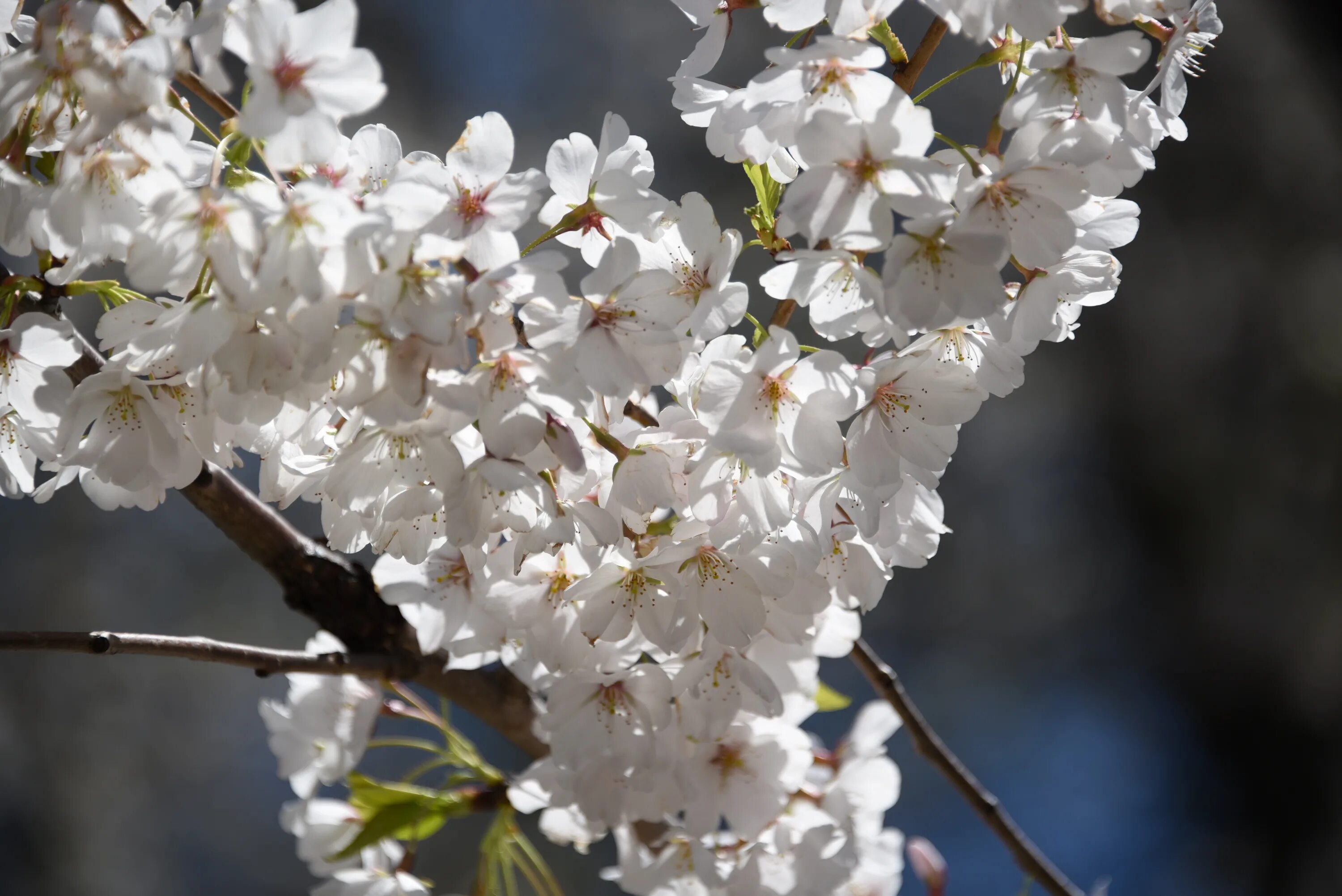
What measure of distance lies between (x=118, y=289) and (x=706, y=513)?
319 millimetres

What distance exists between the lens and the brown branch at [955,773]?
78cm

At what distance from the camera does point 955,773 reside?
80 cm

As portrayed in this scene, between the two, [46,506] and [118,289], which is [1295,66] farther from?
[46,506]

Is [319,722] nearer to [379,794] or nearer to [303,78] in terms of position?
[379,794]

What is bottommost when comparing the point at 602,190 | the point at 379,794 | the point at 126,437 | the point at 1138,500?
the point at 1138,500

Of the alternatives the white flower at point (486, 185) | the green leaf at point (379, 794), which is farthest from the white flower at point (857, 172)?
the green leaf at point (379, 794)

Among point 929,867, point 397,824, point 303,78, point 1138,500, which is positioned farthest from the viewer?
point 1138,500

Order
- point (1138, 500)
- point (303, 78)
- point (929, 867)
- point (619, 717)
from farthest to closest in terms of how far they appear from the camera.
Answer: point (1138, 500), point (929, 867), point (619, 717), point (303, 78)

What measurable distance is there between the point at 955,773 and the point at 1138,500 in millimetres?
2129

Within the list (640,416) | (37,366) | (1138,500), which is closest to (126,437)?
(37,366)


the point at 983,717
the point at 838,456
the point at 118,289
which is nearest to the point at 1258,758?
the point at 983,717

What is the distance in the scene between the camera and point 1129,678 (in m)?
2.61

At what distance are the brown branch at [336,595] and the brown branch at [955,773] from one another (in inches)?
11.3

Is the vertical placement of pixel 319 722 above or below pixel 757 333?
below
